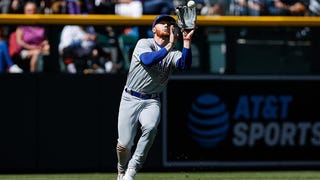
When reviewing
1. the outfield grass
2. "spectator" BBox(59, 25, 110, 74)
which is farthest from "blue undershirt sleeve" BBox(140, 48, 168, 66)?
"spectator" BBox(59, 25, 110, 74)

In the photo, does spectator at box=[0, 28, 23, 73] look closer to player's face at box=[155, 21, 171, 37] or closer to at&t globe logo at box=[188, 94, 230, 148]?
at&t globe logo at box=[188, 94, 230, 148]

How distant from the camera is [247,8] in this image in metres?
13.8

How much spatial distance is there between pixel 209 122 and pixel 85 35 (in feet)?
7.84

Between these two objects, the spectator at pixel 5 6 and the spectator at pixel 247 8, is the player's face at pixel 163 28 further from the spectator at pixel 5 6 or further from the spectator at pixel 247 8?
the spectator at pixel 5 6

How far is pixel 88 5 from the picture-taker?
1380 cm

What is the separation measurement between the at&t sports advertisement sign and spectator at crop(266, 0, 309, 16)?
1043 millimetres

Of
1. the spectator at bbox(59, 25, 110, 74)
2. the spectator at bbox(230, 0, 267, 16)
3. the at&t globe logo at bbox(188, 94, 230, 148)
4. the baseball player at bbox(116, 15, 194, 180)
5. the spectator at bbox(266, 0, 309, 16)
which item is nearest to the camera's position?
the baseball player at bbox(116, 15, 194, 180)

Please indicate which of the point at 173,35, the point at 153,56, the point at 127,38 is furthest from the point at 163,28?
the point at 127,38

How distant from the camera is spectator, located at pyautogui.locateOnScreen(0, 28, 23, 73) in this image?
13422 mm

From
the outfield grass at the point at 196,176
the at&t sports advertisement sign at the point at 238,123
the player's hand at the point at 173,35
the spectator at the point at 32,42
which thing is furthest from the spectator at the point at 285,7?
the player's hand at the point at 173,35

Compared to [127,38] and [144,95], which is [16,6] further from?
[144,95]

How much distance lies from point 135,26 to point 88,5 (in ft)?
2.74

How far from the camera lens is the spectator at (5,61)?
44.0ft

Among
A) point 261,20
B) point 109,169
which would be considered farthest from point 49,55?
point 261,20
